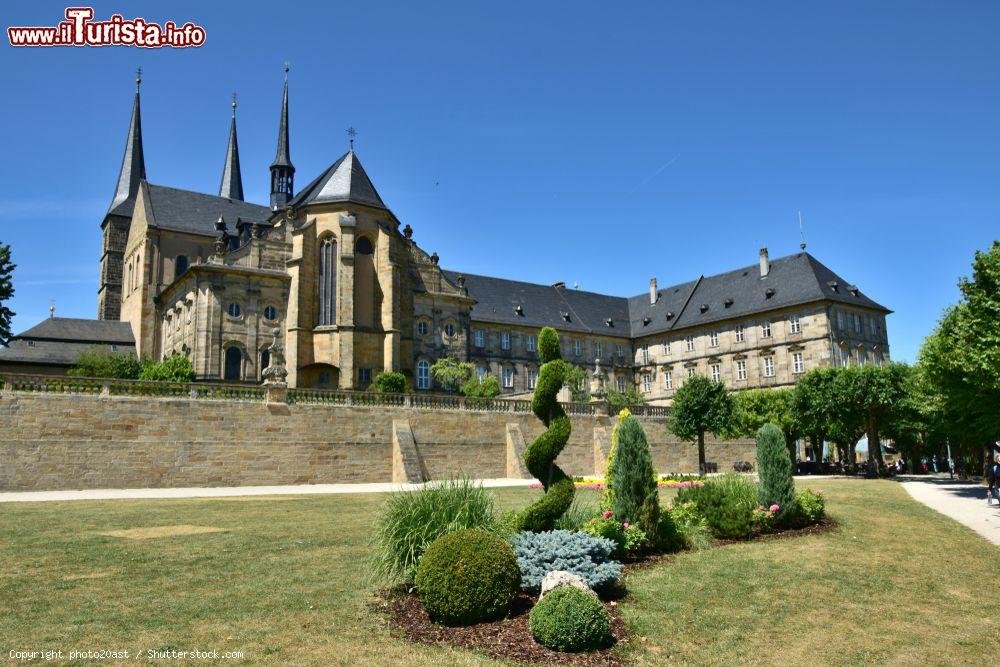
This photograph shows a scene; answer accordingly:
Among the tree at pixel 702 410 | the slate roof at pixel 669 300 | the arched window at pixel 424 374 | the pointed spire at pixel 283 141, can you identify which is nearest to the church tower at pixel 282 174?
the pointed spire at pixel 283 141

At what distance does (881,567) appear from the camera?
10977mm

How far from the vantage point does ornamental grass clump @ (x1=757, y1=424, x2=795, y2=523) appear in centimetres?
1437

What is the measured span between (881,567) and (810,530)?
324 centimetres

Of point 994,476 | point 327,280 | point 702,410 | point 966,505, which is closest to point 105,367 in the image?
point 327,280

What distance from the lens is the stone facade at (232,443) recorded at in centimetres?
2505

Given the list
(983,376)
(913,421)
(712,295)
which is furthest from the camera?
(712,295)

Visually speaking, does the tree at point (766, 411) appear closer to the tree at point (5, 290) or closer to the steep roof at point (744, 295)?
the steep roof at point (744, 295)

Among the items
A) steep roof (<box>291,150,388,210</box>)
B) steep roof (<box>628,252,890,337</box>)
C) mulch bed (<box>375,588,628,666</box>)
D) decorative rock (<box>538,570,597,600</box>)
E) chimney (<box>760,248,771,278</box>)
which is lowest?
mulch bed (<box>375,588,628,666</box>)

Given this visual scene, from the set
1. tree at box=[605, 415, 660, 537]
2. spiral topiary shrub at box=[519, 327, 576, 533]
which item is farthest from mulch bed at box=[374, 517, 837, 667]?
tree at box=[605, 415, 660, 537]

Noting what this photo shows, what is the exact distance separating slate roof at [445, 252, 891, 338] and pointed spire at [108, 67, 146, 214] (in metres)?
31.5

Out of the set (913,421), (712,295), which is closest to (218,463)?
(913,421)

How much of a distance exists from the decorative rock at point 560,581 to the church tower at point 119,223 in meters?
64.9

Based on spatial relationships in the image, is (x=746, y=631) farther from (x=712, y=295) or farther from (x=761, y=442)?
(x=712, y=295)

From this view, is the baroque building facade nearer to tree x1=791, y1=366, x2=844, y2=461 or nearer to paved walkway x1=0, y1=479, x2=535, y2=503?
tree x1=791, y1=366, x2=844, y2=461
